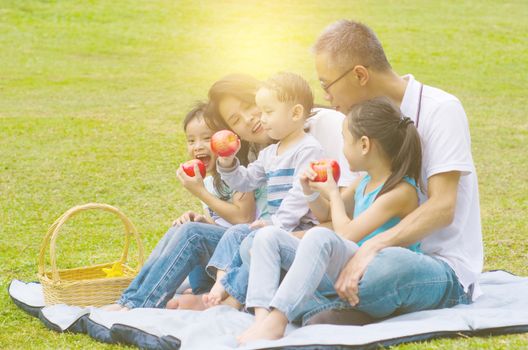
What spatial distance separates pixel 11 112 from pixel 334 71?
1133 centimetres

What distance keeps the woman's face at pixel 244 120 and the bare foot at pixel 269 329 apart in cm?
145

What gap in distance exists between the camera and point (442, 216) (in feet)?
15.0

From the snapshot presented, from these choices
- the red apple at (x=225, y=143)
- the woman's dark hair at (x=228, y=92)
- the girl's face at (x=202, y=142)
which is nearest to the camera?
the red apple at (x=225, y=143)

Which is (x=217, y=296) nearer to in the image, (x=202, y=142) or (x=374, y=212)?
(x=374, y=212)

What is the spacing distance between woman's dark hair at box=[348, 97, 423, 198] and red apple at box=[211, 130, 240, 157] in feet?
2.61

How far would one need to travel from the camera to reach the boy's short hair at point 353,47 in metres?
4.88

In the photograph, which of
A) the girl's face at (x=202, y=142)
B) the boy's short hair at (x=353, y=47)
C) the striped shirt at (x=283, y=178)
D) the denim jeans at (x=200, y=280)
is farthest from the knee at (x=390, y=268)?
the girl's face at (x=202, y=142)

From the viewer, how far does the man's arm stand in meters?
4.40

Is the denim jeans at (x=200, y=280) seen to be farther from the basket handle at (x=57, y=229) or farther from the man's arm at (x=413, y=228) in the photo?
the man's arm at (x=413, y=228)

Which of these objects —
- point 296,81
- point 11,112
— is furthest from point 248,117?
point 11,112

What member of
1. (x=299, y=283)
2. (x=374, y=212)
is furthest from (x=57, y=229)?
(x=374, y=212)

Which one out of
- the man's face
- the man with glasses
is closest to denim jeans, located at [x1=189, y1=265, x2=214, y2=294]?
the man with glasses

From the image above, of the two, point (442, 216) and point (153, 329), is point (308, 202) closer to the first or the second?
point (442, 216)

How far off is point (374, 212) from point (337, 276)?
35cm
